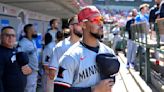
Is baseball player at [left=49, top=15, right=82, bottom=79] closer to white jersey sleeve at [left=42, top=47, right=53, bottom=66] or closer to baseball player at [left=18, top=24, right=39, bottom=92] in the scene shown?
baseball player at [left=18, top=24, right=39, bottom=92]

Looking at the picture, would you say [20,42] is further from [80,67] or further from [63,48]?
[80,67]

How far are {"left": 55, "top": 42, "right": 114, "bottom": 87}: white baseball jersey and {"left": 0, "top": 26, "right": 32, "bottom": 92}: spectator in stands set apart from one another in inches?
118

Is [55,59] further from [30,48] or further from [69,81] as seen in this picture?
[30,48]

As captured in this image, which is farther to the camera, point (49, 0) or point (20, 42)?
point (49, 0)

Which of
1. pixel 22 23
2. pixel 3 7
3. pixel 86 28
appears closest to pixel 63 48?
pixel 86 28

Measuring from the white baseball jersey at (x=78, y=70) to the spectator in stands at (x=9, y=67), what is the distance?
2.99 m

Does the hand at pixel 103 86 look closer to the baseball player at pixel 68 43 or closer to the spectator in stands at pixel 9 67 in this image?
the baseball player at pixel 68 43

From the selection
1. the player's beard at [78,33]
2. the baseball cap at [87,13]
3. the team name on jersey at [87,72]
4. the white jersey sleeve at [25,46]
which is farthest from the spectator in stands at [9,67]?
the team name on jersey at [87,72]

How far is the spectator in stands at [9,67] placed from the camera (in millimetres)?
6055

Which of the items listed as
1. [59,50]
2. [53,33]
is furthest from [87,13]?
[53,33]

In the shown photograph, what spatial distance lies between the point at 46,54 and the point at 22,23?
163cm

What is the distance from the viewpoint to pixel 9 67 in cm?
614

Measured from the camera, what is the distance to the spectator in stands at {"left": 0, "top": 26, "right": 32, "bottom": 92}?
6.05m

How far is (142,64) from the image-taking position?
12.1 m
